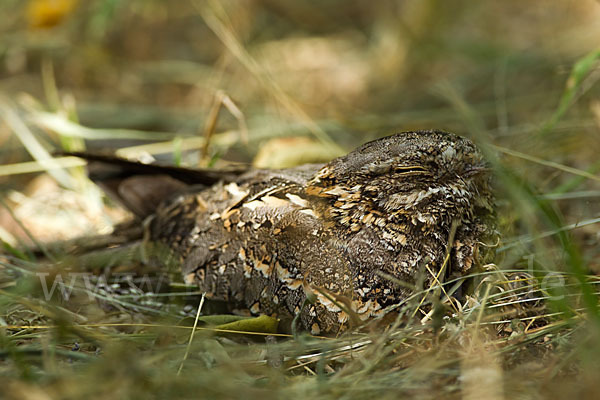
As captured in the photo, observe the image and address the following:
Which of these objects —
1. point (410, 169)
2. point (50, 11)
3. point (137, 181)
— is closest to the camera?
Result: point (410, 169)

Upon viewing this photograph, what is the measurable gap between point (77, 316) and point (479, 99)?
146 inches

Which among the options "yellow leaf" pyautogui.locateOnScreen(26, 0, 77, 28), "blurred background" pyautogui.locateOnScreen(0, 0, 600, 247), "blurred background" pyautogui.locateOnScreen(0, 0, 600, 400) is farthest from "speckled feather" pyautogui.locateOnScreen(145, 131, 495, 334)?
"yellow leaf" pyautogui.locateOnScreen(26, 0, 77, 28)

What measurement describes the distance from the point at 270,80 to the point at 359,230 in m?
1.56

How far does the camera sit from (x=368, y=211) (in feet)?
5.45

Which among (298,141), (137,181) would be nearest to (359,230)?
(137,181)

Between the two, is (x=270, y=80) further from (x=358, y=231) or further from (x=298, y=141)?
(x=358, y=231)

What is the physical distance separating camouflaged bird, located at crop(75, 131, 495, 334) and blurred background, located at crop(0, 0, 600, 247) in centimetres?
95

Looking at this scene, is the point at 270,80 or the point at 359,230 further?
the point at 270,80

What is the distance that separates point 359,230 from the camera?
5.45 feet

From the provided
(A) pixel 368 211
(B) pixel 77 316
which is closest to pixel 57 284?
(B) pixel 77 316

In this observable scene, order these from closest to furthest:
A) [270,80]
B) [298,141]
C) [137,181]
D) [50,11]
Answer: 1. [137,181]
2. [270,80]
3. [298,141]
4. [50,11]

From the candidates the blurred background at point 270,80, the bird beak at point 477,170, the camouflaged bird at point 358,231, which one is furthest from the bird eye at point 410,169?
the blurred background at point 270,80

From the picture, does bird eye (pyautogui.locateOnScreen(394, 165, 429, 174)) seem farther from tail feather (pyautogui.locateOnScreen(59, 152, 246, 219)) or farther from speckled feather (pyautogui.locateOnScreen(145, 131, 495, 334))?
tail feather (pyautogui.locateOnScreen(59, 152, 246, 219))

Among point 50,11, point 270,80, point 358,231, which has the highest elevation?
point 50,11
